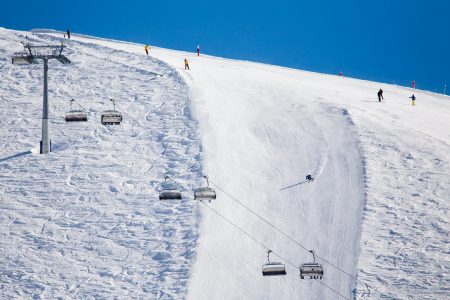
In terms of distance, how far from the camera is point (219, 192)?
35.9 metres

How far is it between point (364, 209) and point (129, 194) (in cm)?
1021

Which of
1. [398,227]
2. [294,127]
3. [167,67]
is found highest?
[167,67]

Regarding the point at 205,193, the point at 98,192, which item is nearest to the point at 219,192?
the point at 205,193

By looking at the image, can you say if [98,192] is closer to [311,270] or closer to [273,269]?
[273,269]

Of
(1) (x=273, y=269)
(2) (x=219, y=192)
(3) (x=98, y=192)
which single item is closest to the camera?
(1) (x=273, y=269)

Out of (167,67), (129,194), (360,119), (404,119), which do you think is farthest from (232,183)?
(167,67)

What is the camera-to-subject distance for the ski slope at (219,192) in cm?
3089

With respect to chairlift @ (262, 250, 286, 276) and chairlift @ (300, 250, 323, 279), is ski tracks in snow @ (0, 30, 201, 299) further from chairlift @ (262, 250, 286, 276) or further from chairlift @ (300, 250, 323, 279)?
chairlift @ (300, 250, 323, 279)

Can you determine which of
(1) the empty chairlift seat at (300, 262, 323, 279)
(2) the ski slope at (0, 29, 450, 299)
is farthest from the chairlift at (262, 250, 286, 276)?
(2) the ski slope at (0, 29, 450, 299)

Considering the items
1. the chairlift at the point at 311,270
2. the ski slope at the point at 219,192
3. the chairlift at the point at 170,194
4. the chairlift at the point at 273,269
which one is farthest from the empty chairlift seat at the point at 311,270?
the chairlift at the point at 170,194

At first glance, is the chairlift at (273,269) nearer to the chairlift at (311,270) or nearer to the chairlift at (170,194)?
the chairlift at (311,270)

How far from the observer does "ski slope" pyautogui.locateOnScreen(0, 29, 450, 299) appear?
3089 cm

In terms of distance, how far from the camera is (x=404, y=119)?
45719mm

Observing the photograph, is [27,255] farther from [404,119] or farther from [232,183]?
[404,119]
